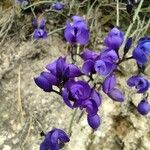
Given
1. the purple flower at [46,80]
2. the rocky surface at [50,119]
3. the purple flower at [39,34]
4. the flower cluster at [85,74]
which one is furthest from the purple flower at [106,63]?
the purple flower at [39,34]

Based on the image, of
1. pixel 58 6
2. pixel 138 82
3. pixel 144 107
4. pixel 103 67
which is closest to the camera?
pixel 103 67

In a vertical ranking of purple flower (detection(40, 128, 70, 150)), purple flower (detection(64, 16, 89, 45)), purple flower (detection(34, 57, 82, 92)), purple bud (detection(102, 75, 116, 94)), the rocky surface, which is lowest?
the rocky surface

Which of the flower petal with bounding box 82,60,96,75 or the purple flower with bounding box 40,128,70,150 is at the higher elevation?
the flower petal with bounding box 82,60,96,75

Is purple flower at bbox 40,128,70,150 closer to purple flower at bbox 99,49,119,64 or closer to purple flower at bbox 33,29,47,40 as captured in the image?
purple flower at bbox 99,49,119,64

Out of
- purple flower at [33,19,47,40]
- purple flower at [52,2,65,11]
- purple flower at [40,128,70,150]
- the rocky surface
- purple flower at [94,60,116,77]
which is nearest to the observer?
purple flower at [94,60,116,77]

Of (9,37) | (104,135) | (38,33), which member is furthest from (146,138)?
(9,37)

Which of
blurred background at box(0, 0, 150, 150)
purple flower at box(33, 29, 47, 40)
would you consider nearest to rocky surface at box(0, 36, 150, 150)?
blurred background at box(0, 0, 150, 150)

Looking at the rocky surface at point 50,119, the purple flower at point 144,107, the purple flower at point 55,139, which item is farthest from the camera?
the rocky surface at point 50,119

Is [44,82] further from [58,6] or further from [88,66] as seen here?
[58,6]

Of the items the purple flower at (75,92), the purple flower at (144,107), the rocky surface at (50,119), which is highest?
the purple flower at (75,92)

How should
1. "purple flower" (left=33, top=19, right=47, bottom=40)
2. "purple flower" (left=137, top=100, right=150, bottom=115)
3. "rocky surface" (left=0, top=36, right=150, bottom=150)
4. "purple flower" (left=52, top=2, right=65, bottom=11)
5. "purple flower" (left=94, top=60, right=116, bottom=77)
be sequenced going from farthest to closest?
"purple flower" (left=52, top=2, right=65, bottom=11), "purple flower" (left=33, top=19, right=47, bottom=40), "rocky surface" (left=0, top=36, right=150, bottom=150), "purple flower" (left=137, top=100, right=150, bottom=115), "purple flower" (left=94, top=60, right=116, bottom=77)

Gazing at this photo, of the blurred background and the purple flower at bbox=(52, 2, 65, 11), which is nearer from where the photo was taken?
the blurred background

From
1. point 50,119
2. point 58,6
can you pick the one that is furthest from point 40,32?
point 50,119

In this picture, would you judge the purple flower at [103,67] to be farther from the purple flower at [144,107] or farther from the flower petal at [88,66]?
the purple flower at [144,107]
